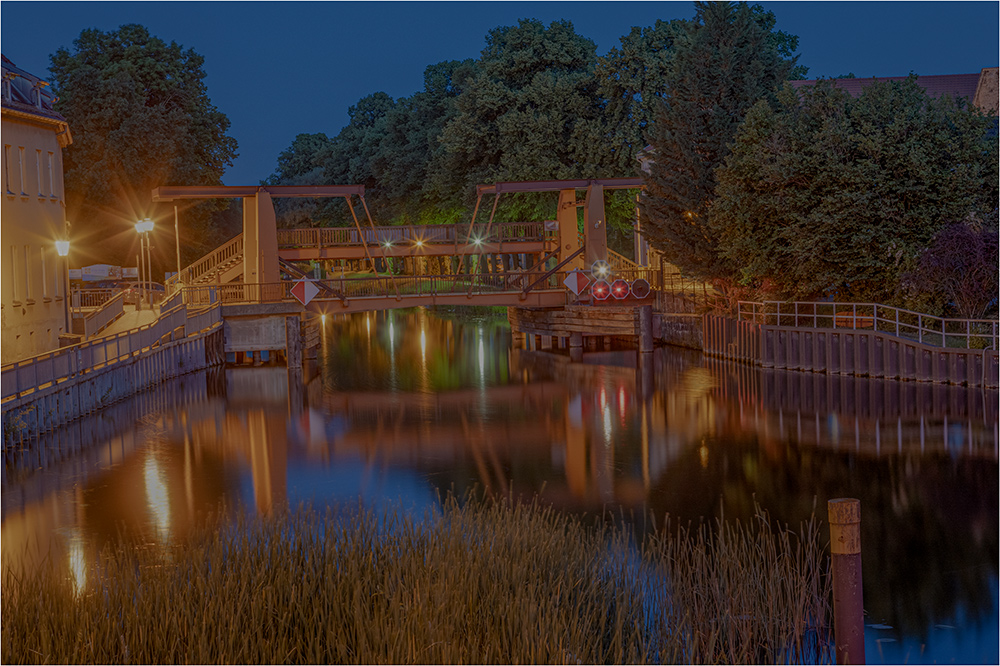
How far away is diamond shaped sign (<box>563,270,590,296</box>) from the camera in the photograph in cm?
4469

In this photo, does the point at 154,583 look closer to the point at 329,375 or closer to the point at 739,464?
the point at 739,464

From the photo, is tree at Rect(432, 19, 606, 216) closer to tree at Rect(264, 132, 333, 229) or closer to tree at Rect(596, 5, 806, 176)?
tree at Rect(596, 5, 806, 176)

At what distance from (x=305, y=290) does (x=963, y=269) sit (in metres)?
21.1

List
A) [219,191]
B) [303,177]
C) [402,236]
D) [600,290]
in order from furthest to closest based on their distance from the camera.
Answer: [303,177] < [402,236] < [600,290] < [219,191]

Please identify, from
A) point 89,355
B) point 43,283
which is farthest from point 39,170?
point 89,355

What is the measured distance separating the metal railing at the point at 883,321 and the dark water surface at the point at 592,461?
170 cm

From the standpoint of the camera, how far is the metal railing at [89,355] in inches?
918

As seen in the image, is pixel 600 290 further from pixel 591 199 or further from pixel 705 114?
pixel 705 114

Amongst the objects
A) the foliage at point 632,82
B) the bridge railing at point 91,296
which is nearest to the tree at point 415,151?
the foliage at point 632,82

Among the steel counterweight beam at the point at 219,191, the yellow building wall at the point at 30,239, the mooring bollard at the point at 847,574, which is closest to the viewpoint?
the mooring bollard at the point at 847,574

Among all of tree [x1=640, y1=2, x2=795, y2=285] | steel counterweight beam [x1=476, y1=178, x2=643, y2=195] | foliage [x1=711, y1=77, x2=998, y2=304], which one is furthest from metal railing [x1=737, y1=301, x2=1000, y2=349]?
steel counterweight beam [x1=476, y1=178, x2=643, y2=195]

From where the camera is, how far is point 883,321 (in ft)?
111

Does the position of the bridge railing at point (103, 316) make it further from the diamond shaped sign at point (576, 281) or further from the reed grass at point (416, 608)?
the reed grass at point (416, 608)

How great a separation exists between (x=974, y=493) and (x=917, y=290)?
50.5 feet
